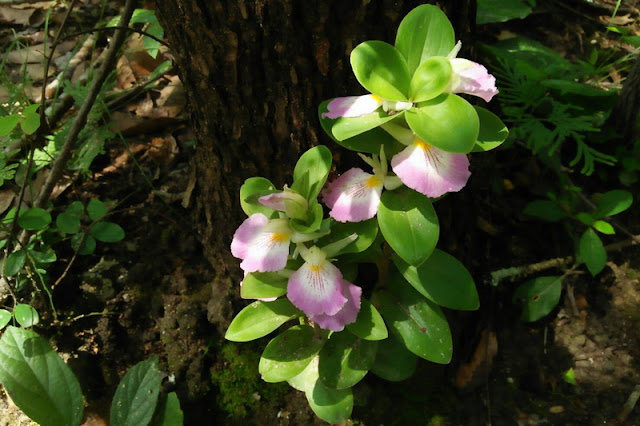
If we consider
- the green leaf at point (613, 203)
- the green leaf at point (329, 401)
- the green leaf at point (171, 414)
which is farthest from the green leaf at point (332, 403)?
the green leaf at point (613, 203)

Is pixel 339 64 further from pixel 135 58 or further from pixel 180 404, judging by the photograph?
pixel 135 58

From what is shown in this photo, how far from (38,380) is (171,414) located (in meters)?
0.41

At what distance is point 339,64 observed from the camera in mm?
1398

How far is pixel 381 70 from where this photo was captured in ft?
3.87

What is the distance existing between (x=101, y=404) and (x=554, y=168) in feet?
6.11

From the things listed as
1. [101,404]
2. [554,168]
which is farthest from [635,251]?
[101,404]

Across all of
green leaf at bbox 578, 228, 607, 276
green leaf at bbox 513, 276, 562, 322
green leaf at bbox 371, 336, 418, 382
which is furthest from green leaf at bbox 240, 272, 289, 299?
green leaf at bbox 578, 228, 607, 276

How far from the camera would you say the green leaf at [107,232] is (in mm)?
1954

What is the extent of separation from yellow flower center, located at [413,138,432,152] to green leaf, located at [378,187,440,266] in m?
0.13

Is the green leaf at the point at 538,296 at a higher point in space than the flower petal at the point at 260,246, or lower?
lower

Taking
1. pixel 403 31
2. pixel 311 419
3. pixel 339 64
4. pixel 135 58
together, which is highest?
pixel 403 31

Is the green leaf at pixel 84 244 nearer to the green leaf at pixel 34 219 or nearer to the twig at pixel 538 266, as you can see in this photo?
the green leaf at pixel 34 219

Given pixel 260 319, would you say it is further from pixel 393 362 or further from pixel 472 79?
pixel 472 79

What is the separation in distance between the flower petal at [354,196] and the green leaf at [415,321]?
333mm
